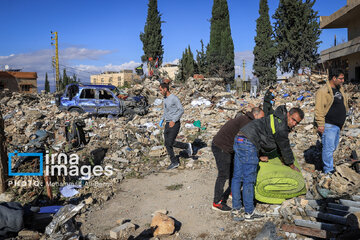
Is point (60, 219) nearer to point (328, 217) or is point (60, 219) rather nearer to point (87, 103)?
point (328, 217)

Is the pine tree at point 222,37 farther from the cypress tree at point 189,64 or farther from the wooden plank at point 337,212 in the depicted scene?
the wooden plank at point 337,212

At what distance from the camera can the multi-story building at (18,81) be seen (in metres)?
33.1

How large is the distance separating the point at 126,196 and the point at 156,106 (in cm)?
1084

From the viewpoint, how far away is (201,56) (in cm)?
3009

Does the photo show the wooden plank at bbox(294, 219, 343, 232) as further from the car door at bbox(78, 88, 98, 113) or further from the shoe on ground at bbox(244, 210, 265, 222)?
the car door at bbox(78, 88, 98, 113)

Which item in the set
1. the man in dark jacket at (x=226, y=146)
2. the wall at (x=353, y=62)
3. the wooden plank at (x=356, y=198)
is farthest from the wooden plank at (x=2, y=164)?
the wall at (x=353, y=62)

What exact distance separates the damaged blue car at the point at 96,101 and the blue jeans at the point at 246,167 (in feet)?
32.4

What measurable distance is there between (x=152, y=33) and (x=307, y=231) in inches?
1217

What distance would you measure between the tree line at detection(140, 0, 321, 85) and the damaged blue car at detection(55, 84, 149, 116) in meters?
14.2

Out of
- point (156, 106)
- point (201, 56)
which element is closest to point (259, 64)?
point (201, 56)

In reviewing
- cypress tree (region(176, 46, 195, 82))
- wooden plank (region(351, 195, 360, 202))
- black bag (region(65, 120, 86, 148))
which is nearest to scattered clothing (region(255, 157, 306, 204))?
wooden plank (region(351, 195, 360, 202))

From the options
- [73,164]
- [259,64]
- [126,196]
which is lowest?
[126,196]

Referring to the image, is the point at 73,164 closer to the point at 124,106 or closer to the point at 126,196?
the point at 126,196

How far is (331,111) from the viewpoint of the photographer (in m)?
4.79
